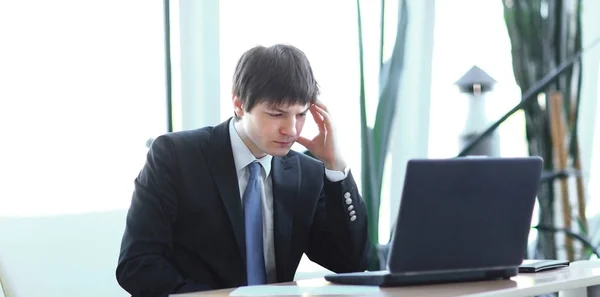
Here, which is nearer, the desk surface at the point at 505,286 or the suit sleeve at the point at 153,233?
A: the desk surface at the point at 505,286

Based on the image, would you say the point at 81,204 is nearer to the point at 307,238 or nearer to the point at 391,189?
the point at 307,238

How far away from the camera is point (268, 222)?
7.38 ft

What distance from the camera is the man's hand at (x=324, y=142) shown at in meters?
2.29

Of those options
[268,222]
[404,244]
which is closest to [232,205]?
[268,222]

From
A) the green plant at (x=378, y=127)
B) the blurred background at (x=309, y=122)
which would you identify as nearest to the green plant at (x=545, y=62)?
the blurred background at (x=309, y=122)

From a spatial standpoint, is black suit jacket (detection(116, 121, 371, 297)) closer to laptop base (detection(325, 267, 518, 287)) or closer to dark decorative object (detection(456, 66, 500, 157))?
laptop base (detection(325, 267, 518, 287))

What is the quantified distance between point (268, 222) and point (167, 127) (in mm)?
726

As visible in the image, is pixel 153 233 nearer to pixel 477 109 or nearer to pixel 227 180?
pixel 227 180

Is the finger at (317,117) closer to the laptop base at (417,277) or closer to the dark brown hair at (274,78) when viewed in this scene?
the dark brown hair at (274,78)

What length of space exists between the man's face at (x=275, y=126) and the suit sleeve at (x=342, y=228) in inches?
8.3

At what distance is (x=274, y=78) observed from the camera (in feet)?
7.11

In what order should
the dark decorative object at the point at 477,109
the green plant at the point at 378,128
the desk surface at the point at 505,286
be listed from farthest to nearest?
the dark decorative object at the point at 477,109 < the green plant at the point at 378,128 < the desk surface at the point at 505,286

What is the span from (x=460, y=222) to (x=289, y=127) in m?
0.52

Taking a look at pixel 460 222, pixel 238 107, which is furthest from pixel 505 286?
pixel 238 107
